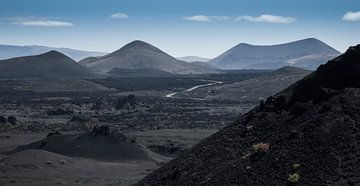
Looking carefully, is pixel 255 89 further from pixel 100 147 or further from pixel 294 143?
pixel 294 143

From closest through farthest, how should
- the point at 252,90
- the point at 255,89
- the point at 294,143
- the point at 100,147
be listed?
the point at 294,143 → the point at 100,147 → the point at 252,90 → the point at 255,89

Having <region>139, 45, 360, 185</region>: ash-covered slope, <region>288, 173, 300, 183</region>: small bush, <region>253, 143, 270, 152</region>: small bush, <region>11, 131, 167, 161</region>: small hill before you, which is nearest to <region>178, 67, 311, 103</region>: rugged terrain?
<region>11, 131, 167, 161</region>: small hill

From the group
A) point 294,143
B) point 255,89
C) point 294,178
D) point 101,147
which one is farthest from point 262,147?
point 255,89

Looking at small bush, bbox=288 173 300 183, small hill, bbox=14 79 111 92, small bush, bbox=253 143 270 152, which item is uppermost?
small bush, bbox=253 143 270 152

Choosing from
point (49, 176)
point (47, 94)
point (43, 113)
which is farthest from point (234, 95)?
point (49, 176)

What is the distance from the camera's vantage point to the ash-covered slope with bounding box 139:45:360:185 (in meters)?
21.2

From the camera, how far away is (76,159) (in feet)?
164

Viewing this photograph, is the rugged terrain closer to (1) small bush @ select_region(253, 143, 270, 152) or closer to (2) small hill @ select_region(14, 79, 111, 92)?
(2) small hill @ select_region(14, 79, 111, 92)

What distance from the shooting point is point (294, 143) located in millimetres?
23156

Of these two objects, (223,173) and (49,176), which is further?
(49,176)

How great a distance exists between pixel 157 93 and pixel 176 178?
127574 mm

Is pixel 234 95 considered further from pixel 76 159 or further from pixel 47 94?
pixel 76 159

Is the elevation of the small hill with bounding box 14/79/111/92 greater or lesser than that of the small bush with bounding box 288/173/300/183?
lesser

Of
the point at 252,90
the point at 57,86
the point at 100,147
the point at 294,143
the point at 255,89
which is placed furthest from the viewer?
the point at 57,86
